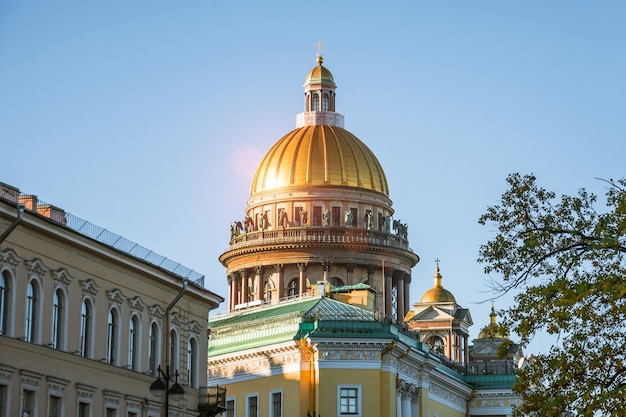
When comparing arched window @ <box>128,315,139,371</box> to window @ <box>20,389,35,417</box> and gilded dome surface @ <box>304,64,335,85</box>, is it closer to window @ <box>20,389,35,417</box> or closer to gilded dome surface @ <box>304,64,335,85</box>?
window @ <box>20,389,35,417</box>

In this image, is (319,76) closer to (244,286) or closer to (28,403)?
(244,286)

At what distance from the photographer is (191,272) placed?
5350cm

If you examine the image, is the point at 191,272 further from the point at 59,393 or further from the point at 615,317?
the point at 615,317

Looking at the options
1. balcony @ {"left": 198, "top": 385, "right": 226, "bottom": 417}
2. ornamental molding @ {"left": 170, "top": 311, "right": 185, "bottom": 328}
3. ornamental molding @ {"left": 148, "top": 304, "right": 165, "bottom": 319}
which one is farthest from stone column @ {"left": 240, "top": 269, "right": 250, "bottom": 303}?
ornamental molding @ {"left": 148, "top": 304, "right": 165, "bottom": 319}

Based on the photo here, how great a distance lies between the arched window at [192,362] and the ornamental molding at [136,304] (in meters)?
4.63

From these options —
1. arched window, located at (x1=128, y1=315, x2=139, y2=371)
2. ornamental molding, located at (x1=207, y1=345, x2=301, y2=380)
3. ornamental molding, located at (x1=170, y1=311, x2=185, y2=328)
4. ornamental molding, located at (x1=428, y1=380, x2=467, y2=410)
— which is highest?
ornamental molding, located at (x1=428, y1=380, x2=467, y2=410)

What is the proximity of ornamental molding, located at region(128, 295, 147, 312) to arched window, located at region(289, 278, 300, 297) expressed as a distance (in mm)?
52706

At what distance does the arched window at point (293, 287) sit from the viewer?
102312 mm

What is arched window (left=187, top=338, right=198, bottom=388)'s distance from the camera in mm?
53344

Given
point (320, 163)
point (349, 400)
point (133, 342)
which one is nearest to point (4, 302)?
point (133, 342)

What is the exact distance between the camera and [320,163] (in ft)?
346

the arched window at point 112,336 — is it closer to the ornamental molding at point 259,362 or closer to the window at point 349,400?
the ornamental molding at point 259,362

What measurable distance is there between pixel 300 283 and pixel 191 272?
48.6 metres

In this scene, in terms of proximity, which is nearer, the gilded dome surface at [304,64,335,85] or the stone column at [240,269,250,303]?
the stone column at [240,269,250,303]
